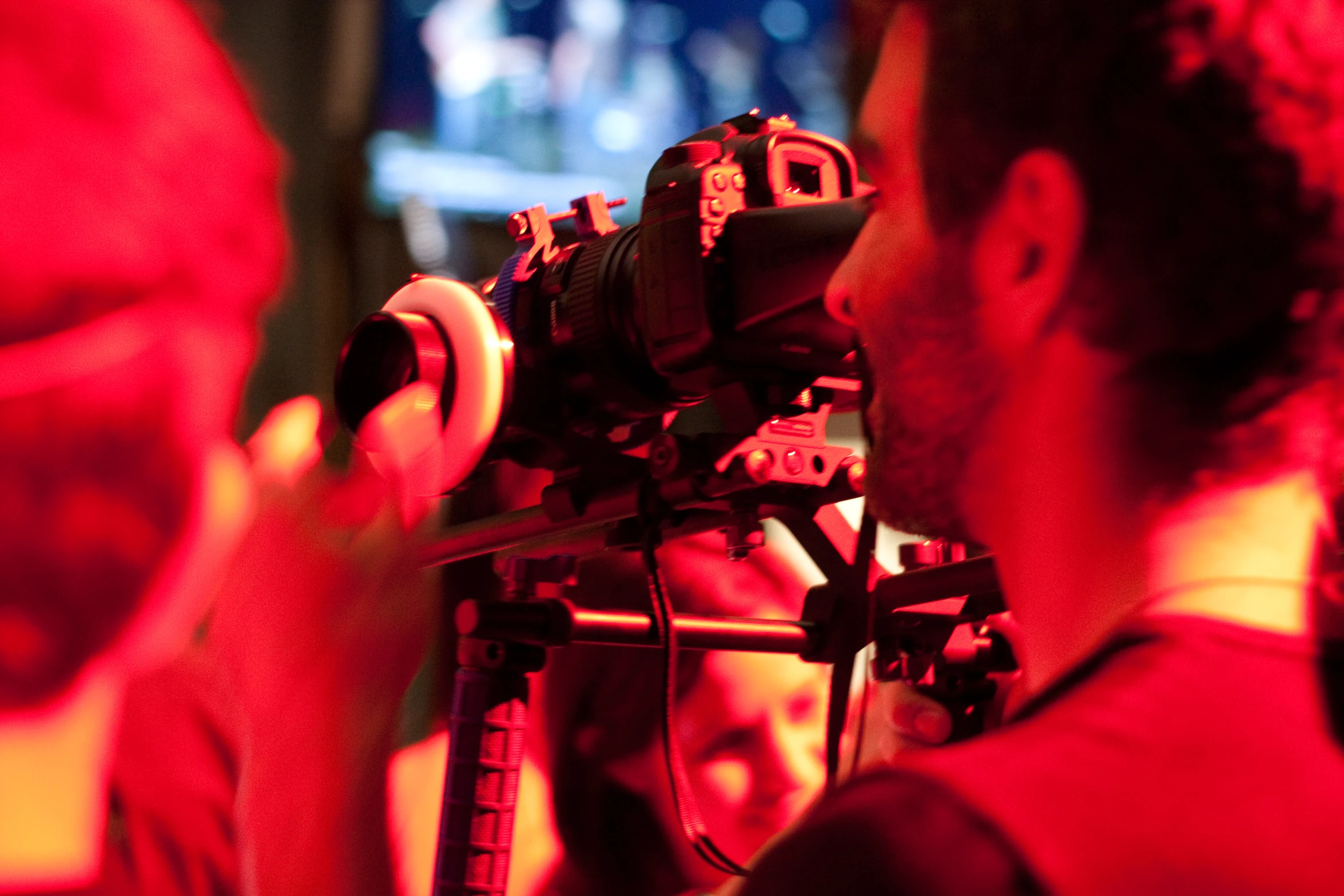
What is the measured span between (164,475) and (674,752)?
381 mm

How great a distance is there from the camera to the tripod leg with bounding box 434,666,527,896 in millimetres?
891

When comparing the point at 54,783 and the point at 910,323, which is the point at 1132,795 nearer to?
the point at 910,323

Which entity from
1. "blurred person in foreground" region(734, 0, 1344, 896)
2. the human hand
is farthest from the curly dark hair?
the human hand

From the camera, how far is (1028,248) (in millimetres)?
663

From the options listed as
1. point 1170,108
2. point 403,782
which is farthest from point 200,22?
point 403,782

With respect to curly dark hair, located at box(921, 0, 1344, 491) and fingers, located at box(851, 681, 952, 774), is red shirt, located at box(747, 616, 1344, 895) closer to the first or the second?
curly dark hair, located at box(921, 0, 1344, 491)

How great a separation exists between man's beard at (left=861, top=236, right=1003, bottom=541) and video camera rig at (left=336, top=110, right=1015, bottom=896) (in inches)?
5.1

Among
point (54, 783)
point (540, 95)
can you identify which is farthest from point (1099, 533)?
point (540, 95)

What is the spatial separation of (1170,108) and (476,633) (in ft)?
1.83

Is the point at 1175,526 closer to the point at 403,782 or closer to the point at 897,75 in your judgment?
the point at 897,75

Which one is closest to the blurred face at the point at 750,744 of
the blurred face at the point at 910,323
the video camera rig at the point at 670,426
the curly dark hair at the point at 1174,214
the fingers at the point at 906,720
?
the fingers at the point at 906,720

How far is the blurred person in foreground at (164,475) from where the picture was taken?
60 cm

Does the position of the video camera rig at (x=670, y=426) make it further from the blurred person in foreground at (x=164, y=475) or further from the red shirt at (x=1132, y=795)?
the red shirt at (x=1132, y=795)

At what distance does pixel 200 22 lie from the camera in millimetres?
666
